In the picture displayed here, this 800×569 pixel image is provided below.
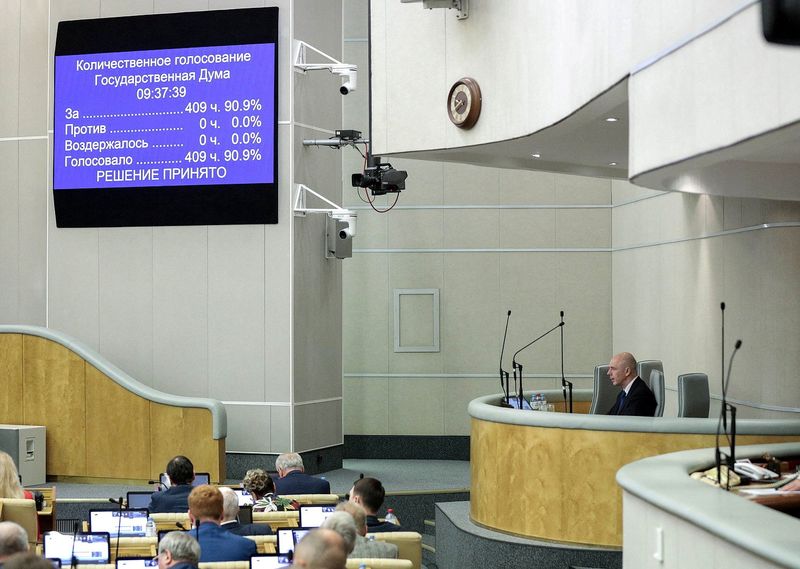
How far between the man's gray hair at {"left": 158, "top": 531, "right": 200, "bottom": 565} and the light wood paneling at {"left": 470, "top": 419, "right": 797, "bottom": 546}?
11.5ft

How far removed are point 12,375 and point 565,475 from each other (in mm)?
6905

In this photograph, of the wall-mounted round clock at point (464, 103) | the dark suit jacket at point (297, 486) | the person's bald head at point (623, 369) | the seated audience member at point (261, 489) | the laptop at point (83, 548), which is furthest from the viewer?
the wall-mounted round clock at point (464, 103)

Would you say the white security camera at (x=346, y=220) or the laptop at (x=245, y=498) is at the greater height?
the white security camera at (x=346, y=220)

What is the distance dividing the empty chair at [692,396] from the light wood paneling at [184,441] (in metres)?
5.10

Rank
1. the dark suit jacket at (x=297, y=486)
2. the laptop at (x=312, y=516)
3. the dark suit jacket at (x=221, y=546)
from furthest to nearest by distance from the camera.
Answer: the dark suit jacket at (x=297, y=486)
the laptop at (x=312, y=516)
the dark suit jacket at (x=221, y=546)

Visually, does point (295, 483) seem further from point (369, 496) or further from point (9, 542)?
point (9, 542)

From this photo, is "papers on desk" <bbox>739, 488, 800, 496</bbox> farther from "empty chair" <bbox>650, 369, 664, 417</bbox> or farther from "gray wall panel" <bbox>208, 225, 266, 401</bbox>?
"gray wall panel" <bbox>208, 225, 266, 401</bbox>

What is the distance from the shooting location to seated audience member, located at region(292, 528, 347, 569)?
3619mm

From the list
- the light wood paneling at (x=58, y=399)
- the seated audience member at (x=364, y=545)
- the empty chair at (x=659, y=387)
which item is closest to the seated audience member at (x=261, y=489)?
the seated audience member at (x=364, y=545)

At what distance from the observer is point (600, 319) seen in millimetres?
Result: 14180

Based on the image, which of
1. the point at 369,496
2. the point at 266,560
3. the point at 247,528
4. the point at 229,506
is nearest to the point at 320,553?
the point at 266,560

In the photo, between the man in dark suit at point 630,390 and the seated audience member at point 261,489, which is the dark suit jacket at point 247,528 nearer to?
the seated audience member at point 261,489

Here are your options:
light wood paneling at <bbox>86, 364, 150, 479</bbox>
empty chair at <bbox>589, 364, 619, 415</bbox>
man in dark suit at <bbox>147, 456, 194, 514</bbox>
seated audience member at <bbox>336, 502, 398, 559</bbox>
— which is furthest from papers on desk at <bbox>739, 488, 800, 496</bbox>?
light wood paneling at <bbox>86, 364, 150, 479</bbox>

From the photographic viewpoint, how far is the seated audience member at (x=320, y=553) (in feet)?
11.9
